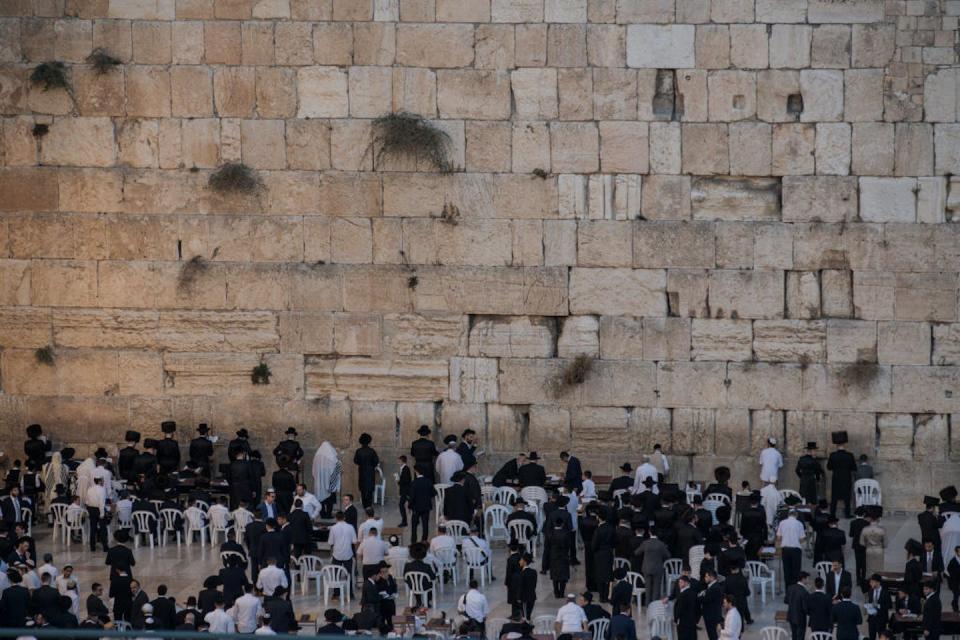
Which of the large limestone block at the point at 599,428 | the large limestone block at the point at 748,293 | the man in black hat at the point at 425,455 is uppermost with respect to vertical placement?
the large limestone block at the point at 748,293

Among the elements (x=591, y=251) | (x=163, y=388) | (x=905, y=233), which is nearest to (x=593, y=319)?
(x=591, y=251)

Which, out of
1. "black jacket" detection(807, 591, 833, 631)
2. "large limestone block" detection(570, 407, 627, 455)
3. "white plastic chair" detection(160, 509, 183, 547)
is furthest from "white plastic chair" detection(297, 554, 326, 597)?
"black jacket" detection(807, 591, 833, 631)

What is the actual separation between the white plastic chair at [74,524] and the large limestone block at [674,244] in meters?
9.44

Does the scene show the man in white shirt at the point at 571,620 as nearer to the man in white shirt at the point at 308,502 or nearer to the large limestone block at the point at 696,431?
the man in white shirt at the point at 308,502

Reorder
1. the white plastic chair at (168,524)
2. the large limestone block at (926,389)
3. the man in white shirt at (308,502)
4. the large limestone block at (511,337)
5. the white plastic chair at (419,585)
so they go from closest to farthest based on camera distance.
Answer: the white plastic chair at (419,585) → the man in white shirt at (308,502) → the white plastic chair at (168,524) → the large limestone block at (926,389) → the large limestone block at (511,337)

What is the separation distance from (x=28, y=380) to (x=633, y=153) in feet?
35.1

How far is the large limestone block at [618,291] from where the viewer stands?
26766mm

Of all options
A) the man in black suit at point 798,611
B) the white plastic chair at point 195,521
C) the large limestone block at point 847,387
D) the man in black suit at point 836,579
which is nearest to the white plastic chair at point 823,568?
the man in black suit at point 836,579

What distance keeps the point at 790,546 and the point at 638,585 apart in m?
2.07

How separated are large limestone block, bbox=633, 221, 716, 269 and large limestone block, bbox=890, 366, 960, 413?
3.47 metres

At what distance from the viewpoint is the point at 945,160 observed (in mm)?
25969

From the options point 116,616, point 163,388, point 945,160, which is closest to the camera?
point 116,616

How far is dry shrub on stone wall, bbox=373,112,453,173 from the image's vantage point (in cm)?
2686

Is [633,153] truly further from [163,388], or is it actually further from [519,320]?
[163,388]
